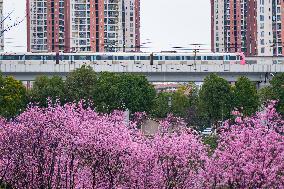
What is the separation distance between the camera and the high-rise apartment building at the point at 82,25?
9062 cm

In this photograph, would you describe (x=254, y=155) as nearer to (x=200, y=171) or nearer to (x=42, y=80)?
(x=200, y=171)

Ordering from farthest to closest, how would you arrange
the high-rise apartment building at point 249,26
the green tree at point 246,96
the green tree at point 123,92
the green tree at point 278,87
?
the high-rise apartment building at point 249,26
the green tree at point 123,92
the green tree at point 278,87
the green tree at point 246,96

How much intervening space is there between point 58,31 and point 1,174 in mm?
74924

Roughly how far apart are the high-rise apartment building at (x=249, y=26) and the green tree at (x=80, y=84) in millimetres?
29103

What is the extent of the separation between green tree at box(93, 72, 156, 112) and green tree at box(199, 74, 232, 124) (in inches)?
198

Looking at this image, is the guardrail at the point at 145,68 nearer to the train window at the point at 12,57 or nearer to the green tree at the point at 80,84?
the train window at the point at 12,57

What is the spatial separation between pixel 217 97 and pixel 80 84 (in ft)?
38.7

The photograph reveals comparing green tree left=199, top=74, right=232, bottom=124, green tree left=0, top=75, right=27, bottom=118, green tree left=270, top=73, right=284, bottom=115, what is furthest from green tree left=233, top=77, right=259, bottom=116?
green tree left=0, top=75, right=27, bottom=118

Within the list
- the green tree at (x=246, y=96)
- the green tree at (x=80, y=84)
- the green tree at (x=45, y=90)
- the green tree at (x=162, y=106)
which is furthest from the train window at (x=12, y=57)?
the green tree at (x=246, y=96)

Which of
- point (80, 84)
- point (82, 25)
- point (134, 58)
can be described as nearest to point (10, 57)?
point (80, 84)

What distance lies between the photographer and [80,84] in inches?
2232

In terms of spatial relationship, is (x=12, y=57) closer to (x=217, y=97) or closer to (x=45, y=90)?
(x=45, y=90)

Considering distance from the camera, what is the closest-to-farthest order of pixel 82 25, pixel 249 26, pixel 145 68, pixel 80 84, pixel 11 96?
pixel 11 96
pixel 80 84
pixel 145 68
pixel 82 25
pixel 249 26

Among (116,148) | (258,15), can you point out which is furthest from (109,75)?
(116,148)
